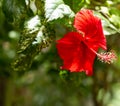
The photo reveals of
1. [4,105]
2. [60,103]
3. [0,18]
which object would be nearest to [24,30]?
[0,18]

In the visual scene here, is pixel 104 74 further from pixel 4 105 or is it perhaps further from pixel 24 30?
pixel 24 30

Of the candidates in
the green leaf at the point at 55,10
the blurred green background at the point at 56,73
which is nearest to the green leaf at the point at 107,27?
the blurred green background at the point at 56,73

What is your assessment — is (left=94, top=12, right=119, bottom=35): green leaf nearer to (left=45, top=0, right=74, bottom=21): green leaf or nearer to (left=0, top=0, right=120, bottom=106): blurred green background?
(left=0, top=0, right=120, bottom=106): blurred green background

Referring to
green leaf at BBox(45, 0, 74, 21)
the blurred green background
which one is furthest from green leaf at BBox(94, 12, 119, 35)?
green leaf at BBox(45, 0, 74, 21)

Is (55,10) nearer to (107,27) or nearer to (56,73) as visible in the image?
(107,27)

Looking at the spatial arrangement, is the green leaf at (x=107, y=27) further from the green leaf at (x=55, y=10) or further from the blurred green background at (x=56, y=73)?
the green leaf at (x=55, y=10)

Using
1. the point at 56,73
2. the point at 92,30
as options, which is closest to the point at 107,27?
the point at 92,30
